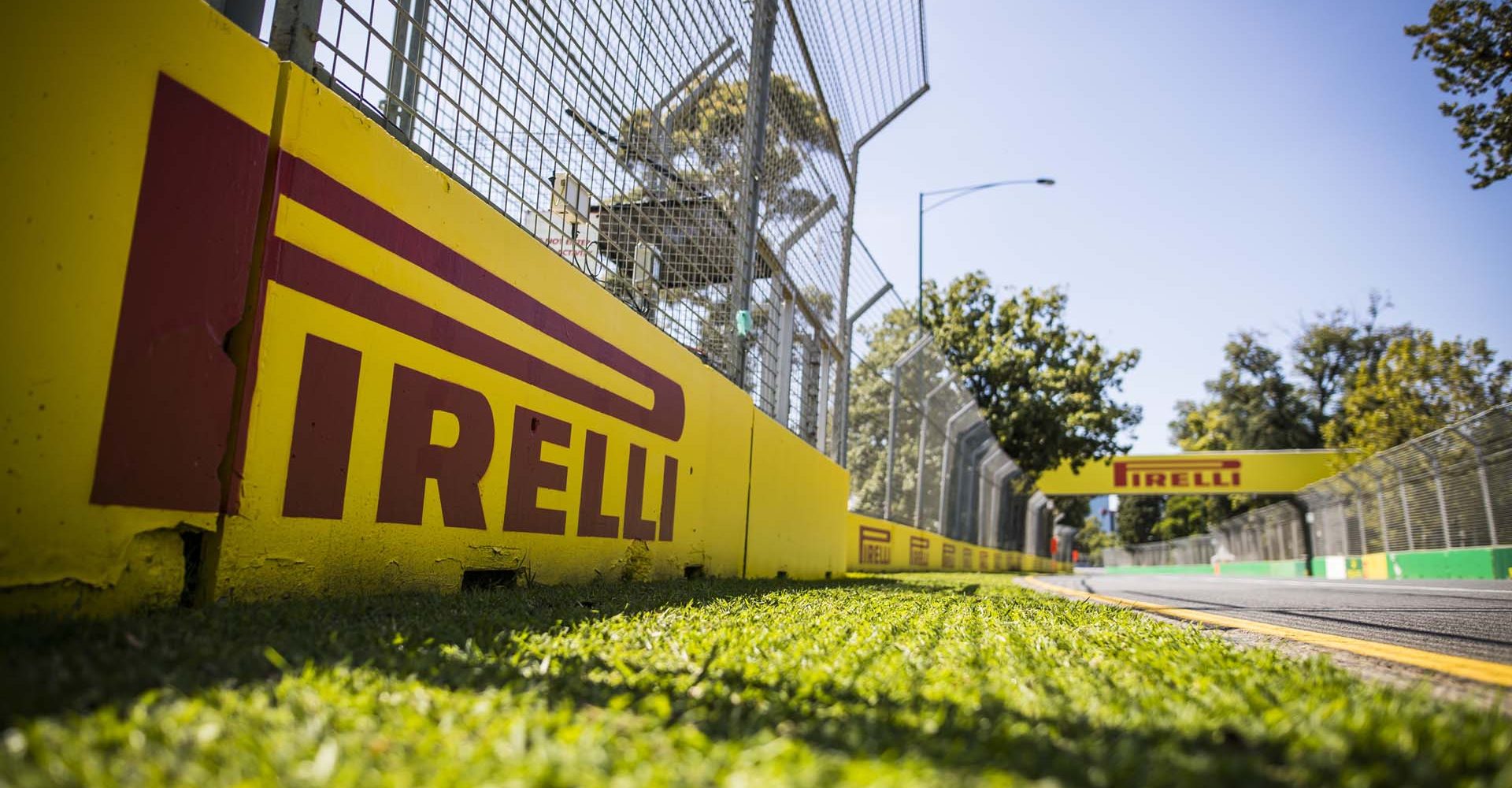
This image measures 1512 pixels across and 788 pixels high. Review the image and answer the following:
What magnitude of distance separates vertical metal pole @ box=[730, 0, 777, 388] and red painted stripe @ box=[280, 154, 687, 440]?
4.58 ft

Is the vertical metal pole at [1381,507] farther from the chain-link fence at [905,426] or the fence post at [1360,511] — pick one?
the chain-link fence at [905,426]

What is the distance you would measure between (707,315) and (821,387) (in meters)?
3.28

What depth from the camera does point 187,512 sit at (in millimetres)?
1934

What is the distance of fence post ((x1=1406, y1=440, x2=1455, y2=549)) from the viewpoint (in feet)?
60.0

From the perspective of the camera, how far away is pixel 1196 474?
1383 inches

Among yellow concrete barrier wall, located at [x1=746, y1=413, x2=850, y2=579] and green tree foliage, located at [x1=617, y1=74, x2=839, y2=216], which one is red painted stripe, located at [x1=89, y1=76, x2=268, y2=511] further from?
yellow concrete barrier wall, located at [x1=746, y1=413, x2=850, y2=579]

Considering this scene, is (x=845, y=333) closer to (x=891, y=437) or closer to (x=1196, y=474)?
(x=891, y=437)

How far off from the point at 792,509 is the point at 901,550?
620 centimetres

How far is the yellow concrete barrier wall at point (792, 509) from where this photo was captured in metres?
6.32

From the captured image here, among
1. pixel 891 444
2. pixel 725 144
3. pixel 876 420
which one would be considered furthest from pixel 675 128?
pixel 891 444

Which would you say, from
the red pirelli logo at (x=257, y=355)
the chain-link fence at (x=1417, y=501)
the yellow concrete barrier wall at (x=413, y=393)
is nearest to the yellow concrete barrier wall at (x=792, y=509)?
the yellow concrete barrier wall at (x=413, y=393)

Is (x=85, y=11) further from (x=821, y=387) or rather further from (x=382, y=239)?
(x=821, y=387)

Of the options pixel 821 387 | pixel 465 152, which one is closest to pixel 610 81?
pixel 465 152

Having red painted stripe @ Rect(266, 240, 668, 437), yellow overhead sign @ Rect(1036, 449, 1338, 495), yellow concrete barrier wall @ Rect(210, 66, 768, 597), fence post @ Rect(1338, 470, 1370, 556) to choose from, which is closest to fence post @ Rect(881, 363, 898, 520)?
yellow concrete barrier wall @ Rect(210, 66, 768, 597)
